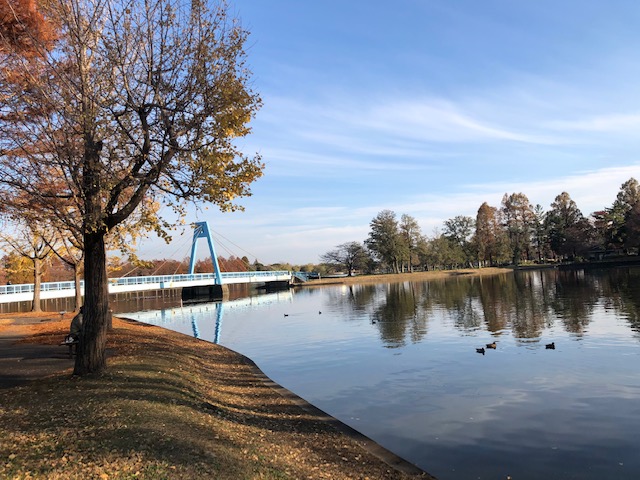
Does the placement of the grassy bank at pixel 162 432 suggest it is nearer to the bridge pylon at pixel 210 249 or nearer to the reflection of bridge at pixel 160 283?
the reflection of bridge at pixel 160 283

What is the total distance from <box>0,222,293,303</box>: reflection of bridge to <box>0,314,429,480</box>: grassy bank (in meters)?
12.5

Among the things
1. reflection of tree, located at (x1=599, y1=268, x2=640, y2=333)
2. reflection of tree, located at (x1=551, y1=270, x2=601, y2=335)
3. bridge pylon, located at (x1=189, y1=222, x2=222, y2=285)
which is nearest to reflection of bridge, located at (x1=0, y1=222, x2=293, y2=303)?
bridge pylon, located at (x1=189, y1=222, x2=222, y2=285)

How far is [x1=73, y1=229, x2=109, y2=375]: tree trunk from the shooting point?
10.1 meters

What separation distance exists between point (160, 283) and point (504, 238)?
74997mm

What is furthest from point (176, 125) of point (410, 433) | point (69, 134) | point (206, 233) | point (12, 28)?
point (206, 233)

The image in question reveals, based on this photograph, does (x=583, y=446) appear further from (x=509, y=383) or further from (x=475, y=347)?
(x=475, y=347)

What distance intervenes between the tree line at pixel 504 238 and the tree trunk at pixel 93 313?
93.6m

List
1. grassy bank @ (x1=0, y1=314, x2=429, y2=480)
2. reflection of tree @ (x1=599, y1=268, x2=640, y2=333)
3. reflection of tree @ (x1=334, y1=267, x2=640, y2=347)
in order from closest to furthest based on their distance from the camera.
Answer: grassy bank @ (x1=0, y1=314, x2=429, y2=480)
reflection of tree @ (x1=334, y1=267, x2=640, y2=347)
reflection of tree @ (x1=599, y1=268, x2=640, y2=333)

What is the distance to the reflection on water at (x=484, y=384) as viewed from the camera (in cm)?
851

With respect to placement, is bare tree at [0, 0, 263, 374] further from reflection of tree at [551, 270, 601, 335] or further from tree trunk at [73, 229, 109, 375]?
reflection of tree at [551, 270, 601, 335]

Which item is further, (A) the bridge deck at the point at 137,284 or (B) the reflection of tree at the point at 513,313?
(A) the bridge deck at the point at 137,284

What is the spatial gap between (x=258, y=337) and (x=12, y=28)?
65.0 feet

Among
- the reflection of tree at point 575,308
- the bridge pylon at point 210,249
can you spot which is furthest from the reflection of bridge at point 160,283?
the reflection of tree at point 575,308

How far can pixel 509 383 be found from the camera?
43.5ft
